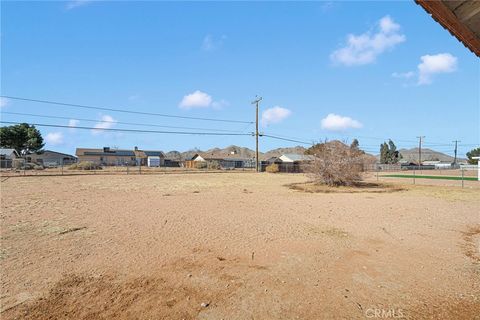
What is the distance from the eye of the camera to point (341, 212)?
31.2 feet

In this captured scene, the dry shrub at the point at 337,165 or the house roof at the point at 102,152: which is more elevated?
the house roof at the point at 102,152

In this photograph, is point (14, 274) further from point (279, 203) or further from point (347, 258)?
point (279, 203)

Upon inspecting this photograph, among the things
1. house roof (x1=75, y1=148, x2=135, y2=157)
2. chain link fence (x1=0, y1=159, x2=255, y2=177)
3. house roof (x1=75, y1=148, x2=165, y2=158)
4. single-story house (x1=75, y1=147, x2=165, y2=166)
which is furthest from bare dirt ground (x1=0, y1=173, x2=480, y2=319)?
house roof (x1=75, y1=148, x2=135, y2=157)

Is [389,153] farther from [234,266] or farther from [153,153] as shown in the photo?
[234,266]

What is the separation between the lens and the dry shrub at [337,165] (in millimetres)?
19125

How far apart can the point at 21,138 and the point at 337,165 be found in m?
64.5

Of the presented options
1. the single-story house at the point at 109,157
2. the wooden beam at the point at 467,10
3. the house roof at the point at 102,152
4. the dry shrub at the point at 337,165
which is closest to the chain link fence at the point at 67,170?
the dry shrub at the point at 337,165

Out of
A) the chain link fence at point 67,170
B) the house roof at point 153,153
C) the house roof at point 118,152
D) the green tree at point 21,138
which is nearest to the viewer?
the chain link fence at point 67,170

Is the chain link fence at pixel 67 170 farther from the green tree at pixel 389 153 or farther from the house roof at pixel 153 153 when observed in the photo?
the green tree at pixel 389 153

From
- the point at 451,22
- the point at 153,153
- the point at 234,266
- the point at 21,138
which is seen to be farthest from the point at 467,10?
the point at 153,153

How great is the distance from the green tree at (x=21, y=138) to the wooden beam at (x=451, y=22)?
70.2 metres

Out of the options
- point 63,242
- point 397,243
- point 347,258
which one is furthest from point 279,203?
point 63,242

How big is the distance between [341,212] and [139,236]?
673 centimetres

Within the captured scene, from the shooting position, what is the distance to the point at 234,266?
4465 millimetres
